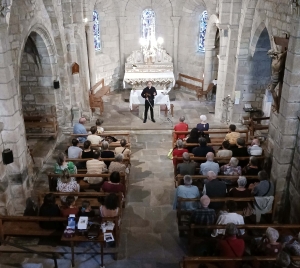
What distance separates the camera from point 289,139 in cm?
709

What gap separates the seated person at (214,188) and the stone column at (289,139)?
116cm

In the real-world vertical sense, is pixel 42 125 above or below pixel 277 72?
below

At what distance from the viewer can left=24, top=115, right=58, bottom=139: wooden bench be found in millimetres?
10805

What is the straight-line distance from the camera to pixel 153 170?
966 centimetres

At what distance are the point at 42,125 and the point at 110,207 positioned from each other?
219 inches

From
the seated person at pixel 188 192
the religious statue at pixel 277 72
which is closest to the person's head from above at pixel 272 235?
the seated person at pixel 188 192

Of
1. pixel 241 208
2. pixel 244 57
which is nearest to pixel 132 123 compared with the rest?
pixel 244 57

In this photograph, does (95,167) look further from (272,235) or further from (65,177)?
(272,235)

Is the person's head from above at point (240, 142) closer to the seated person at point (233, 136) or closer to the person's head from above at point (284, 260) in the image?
the seated person at point (233, 136)

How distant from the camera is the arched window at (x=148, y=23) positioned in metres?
16.2

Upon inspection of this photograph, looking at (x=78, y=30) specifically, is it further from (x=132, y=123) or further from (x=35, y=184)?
(x=35, y=184)

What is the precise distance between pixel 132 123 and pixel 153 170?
3376mm

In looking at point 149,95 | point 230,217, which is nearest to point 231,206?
point 230,217

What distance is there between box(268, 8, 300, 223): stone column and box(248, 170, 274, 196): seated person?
40cm
